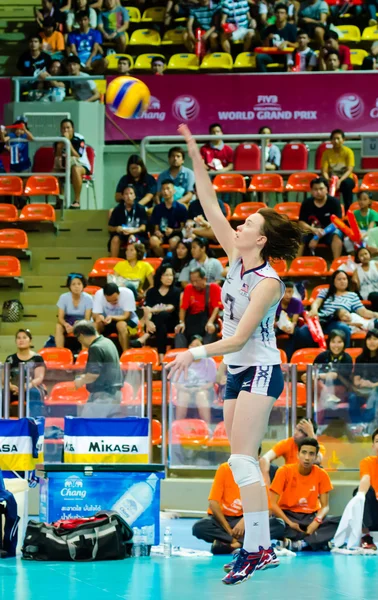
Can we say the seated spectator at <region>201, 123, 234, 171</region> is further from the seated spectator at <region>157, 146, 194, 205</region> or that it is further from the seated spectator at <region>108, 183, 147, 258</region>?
the seated spectator at <region>108, 183, 147, 258</region>

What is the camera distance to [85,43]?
A: 20.6 metres

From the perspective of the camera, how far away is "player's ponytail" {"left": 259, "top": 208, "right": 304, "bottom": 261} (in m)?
6.08

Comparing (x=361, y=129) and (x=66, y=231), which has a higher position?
(x=361, y=129)

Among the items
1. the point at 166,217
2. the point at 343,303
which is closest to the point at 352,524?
the point at 343,303

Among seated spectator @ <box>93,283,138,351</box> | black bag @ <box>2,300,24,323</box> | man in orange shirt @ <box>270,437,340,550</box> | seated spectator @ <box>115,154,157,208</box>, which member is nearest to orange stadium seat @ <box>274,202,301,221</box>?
seated spectator @ <box>115,154,157,208</box>

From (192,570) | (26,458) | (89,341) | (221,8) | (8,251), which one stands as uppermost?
(221,8)

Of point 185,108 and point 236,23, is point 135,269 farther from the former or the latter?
point 236,23

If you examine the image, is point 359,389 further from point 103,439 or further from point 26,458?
point 26,458

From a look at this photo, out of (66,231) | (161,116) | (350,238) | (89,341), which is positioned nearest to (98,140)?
(161,116)

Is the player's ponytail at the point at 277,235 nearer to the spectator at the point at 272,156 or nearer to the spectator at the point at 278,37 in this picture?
the spectator at the point at 272,156

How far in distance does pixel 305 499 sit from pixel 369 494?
1.97 ft

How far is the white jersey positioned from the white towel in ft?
14.6

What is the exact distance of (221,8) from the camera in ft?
67.3

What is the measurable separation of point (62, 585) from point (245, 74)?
41.6ft
